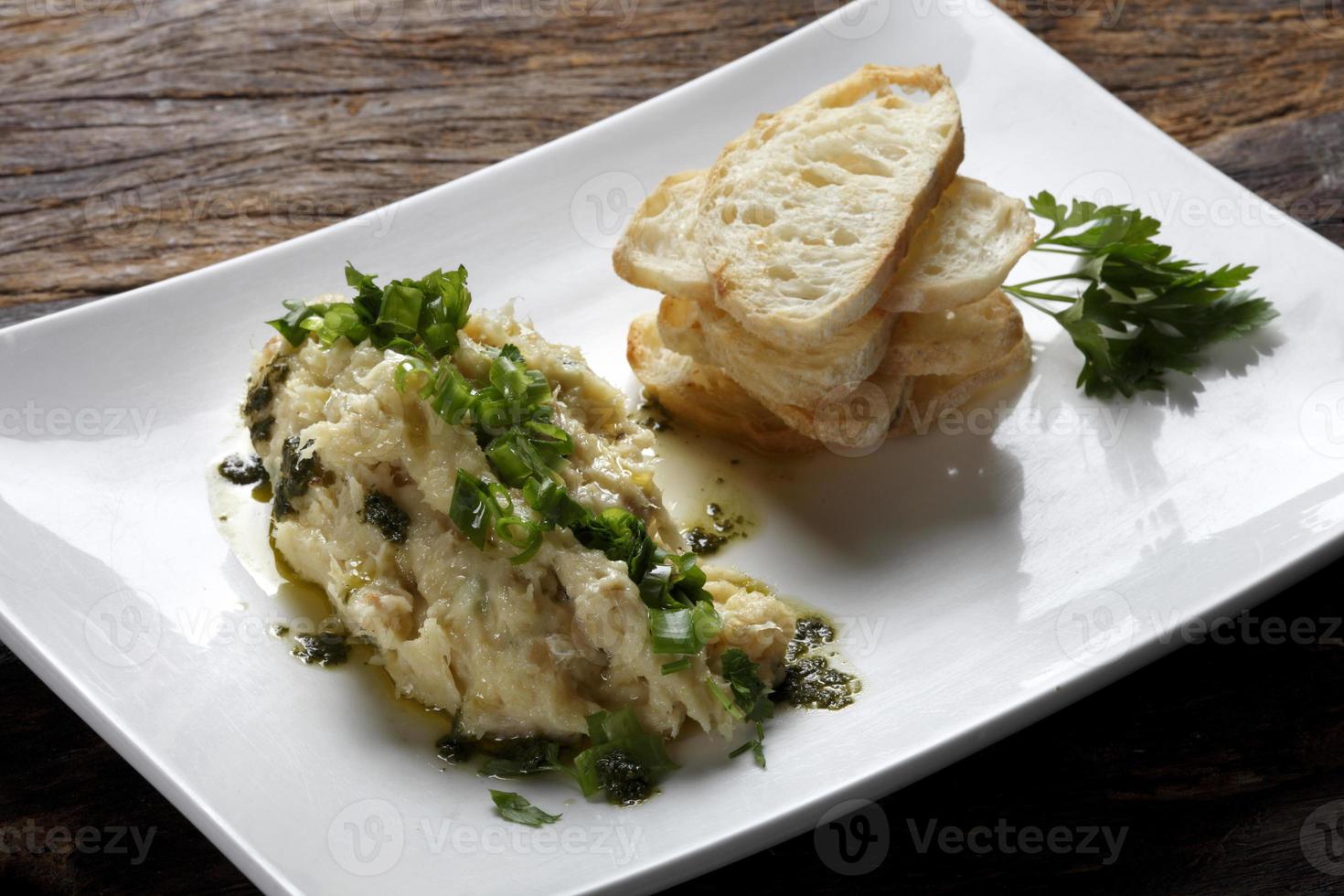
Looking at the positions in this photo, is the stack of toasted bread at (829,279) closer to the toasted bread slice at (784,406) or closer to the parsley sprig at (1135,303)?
the toasted bread slice at (784,406)

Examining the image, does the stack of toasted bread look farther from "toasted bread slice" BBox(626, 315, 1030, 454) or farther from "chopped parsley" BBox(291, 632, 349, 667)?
"chopped parsley" BBox(291, 632, 349, 667)

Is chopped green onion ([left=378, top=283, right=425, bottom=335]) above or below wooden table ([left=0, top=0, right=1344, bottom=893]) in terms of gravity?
above

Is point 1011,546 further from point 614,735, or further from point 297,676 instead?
A: point 297,676

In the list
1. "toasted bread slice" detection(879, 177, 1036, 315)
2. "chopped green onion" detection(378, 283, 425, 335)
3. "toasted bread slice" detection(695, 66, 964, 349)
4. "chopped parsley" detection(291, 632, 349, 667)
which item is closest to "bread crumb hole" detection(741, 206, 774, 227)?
"toasted bread slice" detection(695, 66, 964, 349)

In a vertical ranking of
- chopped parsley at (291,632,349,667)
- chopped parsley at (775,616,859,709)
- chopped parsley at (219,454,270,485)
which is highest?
chopped parsley at (219,454,270,485)

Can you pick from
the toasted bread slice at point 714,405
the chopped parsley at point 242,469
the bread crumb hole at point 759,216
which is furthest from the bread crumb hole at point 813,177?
the chopped parsley at point 242,469

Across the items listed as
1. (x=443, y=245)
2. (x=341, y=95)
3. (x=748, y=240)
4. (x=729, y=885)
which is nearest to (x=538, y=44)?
(x=341, y=95)
